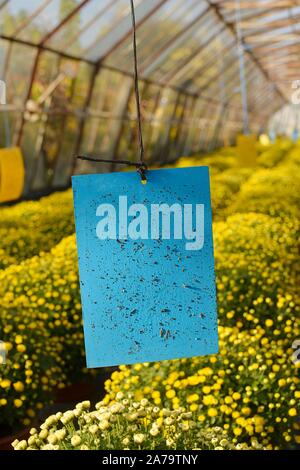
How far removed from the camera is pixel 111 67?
45.0ft

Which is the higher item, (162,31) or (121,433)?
(162,31)

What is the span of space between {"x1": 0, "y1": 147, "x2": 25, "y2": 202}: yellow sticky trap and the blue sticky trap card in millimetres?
4114

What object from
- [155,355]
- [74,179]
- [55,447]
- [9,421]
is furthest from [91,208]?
[9,421]

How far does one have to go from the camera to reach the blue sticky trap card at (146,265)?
6.39 ft

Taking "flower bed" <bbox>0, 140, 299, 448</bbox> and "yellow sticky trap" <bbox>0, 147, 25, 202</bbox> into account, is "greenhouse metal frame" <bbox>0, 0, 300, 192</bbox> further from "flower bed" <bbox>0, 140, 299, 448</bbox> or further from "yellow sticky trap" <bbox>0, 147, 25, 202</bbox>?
"flower bed" <bbox>0, 140, 299, 448</bbox>

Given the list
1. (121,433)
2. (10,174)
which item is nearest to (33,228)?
(10,174)

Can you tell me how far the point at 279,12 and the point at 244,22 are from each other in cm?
107

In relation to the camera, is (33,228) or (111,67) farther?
(111,67)

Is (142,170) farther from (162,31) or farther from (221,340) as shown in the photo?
(162,31)

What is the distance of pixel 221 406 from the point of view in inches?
131

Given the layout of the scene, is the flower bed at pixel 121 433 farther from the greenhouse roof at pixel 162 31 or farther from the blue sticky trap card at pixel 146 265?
the greenhouse roof at pixel 162 31

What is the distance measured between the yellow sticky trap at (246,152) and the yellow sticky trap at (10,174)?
4.96m

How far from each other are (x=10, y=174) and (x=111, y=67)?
316 inches
